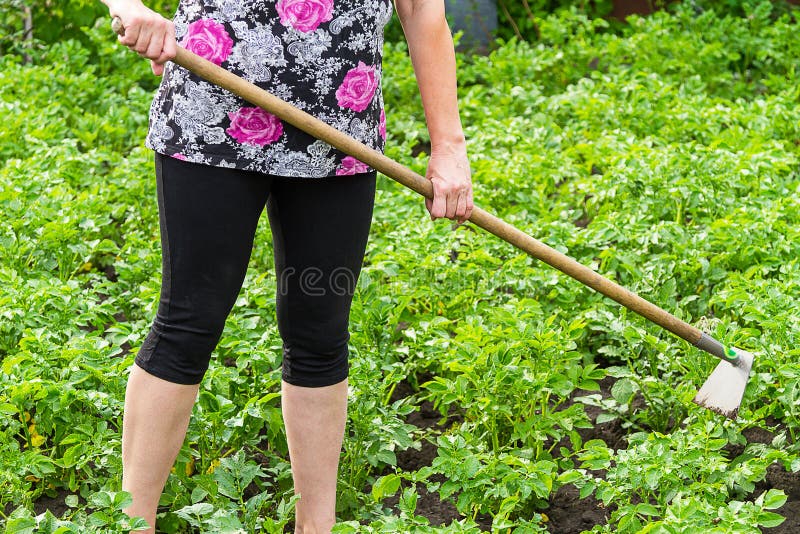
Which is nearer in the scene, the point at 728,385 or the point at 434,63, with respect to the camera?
the point at 434,63

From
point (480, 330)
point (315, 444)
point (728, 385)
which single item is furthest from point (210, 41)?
point (728, 385)

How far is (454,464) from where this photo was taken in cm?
261

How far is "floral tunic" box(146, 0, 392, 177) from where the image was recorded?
2070mm

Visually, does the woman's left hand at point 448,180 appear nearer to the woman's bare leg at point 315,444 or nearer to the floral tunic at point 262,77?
the floral tunic at point 262,77

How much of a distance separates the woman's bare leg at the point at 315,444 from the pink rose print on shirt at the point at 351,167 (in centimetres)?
50

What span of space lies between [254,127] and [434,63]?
438 mm

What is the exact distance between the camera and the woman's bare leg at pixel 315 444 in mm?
2422

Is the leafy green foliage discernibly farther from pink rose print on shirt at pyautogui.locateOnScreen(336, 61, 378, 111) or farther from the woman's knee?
pink rose print on shirt at pyautogui.locateOnScreen(336, 61, 378, 111)

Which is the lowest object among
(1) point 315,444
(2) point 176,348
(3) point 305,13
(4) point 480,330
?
(1) point 315,444

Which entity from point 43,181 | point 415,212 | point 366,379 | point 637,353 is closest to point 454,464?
point 366,379

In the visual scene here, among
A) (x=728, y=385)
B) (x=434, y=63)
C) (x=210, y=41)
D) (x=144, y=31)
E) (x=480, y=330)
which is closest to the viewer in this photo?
(x=144, y=31)

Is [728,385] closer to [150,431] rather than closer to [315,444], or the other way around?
[315,444]

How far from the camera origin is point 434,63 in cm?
231

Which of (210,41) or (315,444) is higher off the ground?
(210,41)
